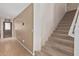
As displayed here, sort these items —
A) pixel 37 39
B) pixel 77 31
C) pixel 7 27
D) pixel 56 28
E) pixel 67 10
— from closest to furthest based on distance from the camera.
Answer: pixel 77 31, pixel 37 39, pixel 56 28, pixel 67 10, pixel 7 27

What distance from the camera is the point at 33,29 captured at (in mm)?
4707

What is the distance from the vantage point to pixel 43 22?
15.5 feet

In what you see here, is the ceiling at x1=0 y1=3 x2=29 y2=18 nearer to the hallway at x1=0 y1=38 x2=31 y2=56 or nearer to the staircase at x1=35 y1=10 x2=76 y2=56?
the staircase at x1=35 y1=10 x2=76 y2=56

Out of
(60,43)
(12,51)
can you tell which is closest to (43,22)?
(60,43)

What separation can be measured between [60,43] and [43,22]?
113 centimetres

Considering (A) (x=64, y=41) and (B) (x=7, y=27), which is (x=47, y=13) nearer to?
(A) (x=64, y=41)

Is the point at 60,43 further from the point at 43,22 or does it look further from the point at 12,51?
the point at 12,51

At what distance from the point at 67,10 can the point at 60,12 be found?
25.4 inches

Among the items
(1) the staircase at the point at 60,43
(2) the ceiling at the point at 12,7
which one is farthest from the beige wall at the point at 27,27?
(1) the staircase at the point at 60,43

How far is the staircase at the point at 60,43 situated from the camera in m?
3.48

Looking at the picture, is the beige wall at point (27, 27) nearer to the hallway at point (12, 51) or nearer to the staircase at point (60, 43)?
the hallway at point (12, 51)

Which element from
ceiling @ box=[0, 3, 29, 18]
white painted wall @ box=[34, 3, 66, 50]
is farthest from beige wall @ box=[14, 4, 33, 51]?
white painted wall @ box=[34, 3, 66, 50]

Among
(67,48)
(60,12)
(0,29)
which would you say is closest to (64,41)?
(67,48)

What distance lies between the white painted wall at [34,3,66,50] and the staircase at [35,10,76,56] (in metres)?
0.21
